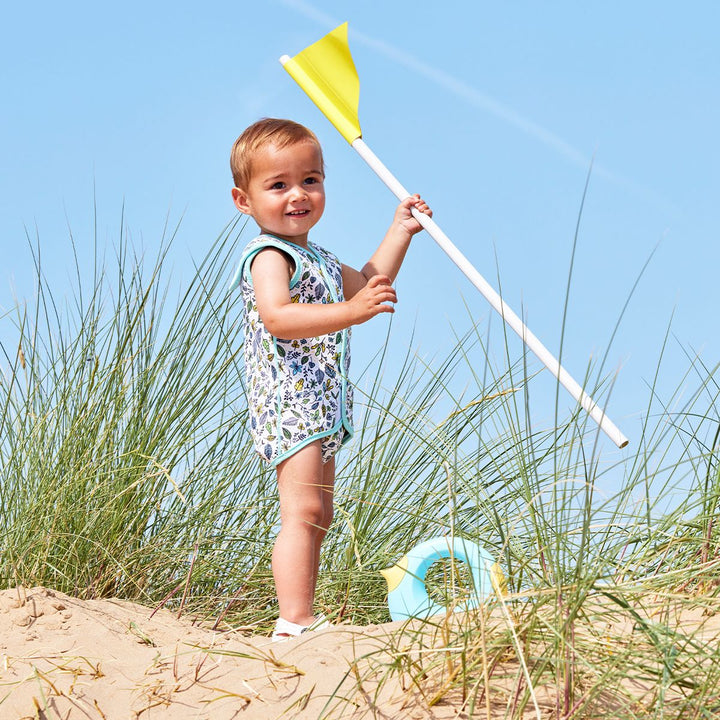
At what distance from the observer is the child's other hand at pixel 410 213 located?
2857 mm

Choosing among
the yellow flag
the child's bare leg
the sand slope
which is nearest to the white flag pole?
the yellow flag

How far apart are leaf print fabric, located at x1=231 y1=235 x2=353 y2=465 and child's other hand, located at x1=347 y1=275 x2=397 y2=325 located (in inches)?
8.4

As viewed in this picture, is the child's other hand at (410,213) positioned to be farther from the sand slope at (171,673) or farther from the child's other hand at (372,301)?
the sand slope at (171,673)

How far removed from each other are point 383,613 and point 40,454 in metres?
1.28

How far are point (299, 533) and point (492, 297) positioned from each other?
0.83 metres

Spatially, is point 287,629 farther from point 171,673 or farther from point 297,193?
point 297,193

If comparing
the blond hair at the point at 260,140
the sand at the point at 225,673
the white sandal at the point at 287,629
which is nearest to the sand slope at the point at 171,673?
the sand at the point at 225,673

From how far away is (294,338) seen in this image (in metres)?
2.46

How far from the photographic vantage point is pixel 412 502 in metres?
3.06

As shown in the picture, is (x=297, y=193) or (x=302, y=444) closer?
(x=302, y=444)

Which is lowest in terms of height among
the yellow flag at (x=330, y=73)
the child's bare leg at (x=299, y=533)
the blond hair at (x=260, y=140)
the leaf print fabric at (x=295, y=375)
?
the child's bare leg at (x=299, y=533)

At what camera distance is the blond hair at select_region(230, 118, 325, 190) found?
2627mm

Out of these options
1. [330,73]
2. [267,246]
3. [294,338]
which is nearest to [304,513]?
[294,338]

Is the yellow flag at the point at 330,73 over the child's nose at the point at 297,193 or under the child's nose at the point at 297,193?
over
